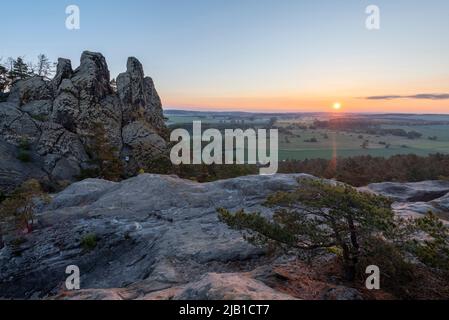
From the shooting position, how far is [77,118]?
47.2m

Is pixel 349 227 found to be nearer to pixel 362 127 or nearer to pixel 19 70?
pixel 19 70

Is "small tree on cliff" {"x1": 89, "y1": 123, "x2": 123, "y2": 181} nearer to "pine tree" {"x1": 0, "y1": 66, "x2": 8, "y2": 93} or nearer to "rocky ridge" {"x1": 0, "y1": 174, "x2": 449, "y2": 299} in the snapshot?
"rocky ridge" {"x1": 0, "y1": 174, "x2": 449, "y2": 299}

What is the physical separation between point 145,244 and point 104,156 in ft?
99.0

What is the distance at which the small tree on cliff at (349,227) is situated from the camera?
9125 mm

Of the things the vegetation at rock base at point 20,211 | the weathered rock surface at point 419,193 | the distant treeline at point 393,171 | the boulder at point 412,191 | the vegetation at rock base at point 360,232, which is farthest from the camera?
the distant treeline at point 393,171

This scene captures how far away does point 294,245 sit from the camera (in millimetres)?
10250

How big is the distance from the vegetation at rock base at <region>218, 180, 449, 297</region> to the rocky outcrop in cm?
3793

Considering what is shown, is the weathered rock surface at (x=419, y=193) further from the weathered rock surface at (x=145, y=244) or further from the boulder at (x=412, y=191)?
the weathered rock surface at (x=145, y=244)

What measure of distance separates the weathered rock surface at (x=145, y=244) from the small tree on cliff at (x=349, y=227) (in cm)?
175

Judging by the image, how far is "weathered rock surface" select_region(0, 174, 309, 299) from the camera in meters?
11.9

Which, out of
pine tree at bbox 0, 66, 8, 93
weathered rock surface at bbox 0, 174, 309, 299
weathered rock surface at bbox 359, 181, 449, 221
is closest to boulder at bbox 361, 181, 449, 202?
weathered rock surface at bbox 359, 181, 449, 221

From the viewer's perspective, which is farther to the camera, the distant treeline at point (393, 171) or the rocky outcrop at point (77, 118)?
the distant treeline at point (393, 171)

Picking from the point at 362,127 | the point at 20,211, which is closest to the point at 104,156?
the point at 20,211

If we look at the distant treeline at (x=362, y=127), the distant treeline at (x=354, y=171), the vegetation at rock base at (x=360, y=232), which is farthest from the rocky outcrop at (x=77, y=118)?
the distant treeline at (x=362, y=127)
